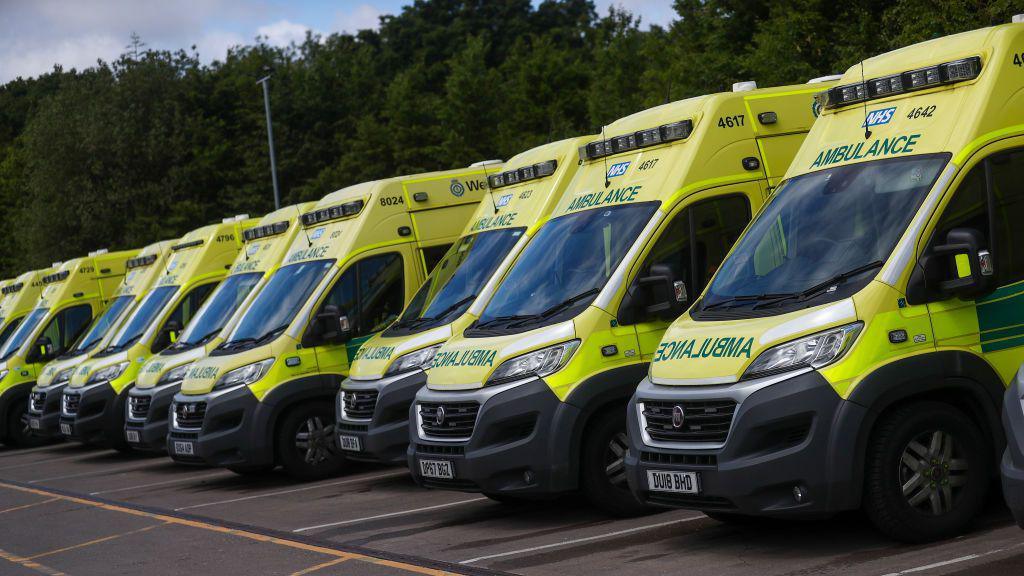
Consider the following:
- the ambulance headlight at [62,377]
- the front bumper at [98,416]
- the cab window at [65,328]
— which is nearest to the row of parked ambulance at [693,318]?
the front bumper at [98,416]

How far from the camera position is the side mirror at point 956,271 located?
759 cm

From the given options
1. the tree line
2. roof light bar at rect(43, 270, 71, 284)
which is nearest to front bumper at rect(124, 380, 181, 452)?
roof light bar at rect(43, 270, 71, 284)

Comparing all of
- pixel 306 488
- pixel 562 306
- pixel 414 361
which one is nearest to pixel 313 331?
pixel 306 488

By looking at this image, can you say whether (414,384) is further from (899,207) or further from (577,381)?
(899,207)

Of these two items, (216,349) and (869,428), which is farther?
(216,349)

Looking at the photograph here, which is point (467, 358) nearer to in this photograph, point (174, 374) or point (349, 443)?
point (349, 443)

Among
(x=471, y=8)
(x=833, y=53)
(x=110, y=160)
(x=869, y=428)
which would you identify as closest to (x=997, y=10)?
(x=833, y=53)

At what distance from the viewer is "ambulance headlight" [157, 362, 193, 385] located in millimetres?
15707

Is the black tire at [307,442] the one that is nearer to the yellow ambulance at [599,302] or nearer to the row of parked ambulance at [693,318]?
the row of parked ambulance at [693,318]

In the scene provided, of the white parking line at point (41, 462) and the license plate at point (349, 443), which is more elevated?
the license plate at point (349, 443)

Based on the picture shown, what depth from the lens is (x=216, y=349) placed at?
14.4 metres

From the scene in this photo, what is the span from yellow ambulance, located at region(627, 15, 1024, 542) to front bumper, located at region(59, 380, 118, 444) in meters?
11.4

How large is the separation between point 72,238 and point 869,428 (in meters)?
48.2

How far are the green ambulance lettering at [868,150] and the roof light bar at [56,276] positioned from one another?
55.0 feet
